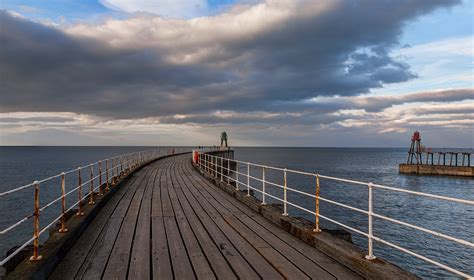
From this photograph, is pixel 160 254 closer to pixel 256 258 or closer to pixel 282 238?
pixel 256 258

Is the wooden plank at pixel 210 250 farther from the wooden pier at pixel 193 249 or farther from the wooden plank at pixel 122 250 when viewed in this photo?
the wooden plank at pixel 122 250

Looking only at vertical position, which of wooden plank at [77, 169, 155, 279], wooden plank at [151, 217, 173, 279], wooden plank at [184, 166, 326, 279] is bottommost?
wooden plank at [77, 169, 155, 279]

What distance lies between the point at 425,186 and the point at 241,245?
1792 inches

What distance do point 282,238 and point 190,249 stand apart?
1731mm

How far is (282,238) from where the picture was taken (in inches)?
244

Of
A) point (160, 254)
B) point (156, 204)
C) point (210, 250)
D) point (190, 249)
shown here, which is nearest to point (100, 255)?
point (160, 254)

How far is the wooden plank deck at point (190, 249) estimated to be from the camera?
4.50 meters

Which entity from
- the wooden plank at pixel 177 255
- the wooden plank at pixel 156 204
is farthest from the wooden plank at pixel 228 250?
the wooden plank at pixel 156 204

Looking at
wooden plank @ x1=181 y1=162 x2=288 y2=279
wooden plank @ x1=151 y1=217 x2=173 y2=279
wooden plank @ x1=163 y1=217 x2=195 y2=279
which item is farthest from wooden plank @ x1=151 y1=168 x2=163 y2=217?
wooden plank @ x1=181 y1=162 x2=288 y2=279

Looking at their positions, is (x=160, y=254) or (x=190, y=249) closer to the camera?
(x=160, y=254)

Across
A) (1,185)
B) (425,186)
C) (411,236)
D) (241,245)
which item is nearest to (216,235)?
(241,245)

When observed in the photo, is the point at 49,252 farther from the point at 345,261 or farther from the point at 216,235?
the point at 345,261

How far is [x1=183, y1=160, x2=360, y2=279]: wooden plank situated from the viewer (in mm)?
4574

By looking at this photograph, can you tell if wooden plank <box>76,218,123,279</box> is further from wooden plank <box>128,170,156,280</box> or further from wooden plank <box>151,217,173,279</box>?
wooden plank <box>151,217,173,279</box>
